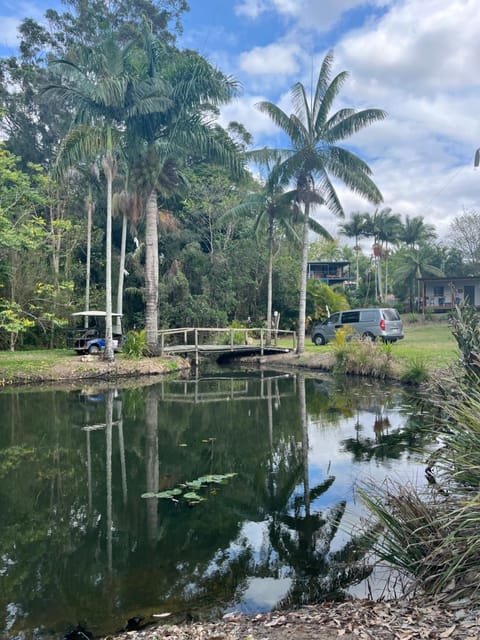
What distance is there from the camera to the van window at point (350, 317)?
23500 millimetres

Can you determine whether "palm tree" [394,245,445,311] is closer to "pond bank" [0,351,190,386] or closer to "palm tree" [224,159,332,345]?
"palm tree" [224,159,332,345]

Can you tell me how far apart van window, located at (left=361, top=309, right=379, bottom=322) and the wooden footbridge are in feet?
12.8

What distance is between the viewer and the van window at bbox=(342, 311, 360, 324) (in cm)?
2350

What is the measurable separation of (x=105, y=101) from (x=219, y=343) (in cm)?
1399

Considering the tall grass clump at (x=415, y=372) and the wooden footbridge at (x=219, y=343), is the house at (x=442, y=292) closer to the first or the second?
the wooden footbridge at (x=219, y=343)

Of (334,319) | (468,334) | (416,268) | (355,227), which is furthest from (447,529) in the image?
(355,227)

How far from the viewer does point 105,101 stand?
19.1 meters

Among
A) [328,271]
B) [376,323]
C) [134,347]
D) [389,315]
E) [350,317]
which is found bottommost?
[134,347]

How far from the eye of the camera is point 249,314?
34.2 m

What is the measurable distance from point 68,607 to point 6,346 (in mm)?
21403

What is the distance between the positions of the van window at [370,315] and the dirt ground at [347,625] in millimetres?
19505

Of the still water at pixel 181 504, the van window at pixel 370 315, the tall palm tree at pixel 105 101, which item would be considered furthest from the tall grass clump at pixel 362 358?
the tall palm tree at pixel 105 101

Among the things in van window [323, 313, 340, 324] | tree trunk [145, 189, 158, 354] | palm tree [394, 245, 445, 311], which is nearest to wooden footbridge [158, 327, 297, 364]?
tree trunk [145, 189, 158, 354]

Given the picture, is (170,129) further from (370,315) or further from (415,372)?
(415,372)
